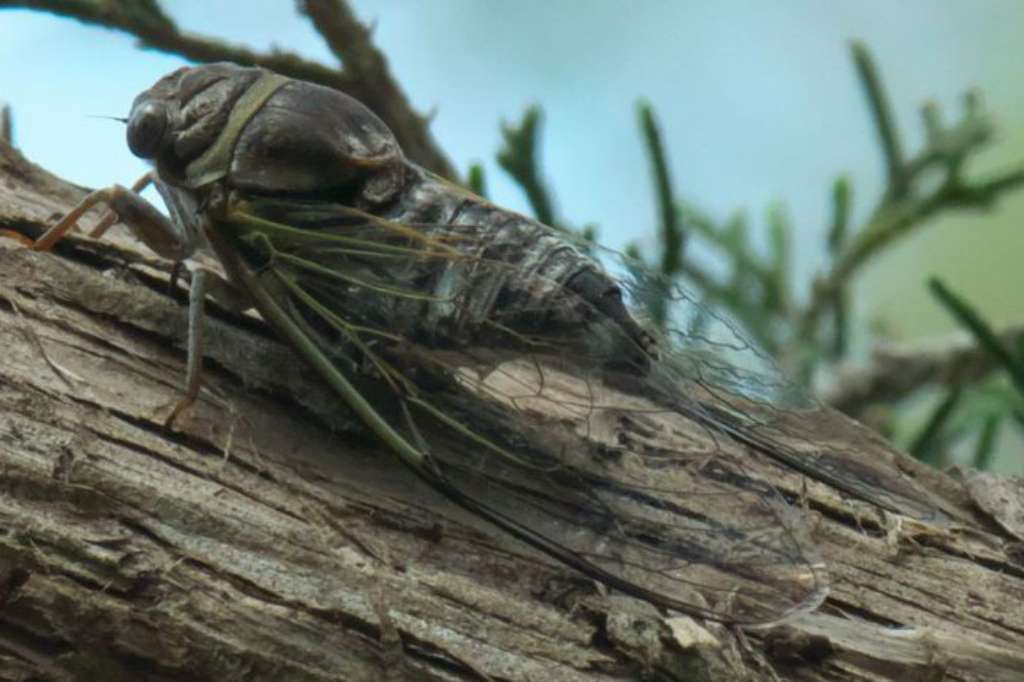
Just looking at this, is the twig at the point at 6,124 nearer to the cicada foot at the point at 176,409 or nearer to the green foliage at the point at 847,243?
the cicada foot at the point at 176,409

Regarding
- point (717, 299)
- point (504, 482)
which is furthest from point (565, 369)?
point (717, 299)

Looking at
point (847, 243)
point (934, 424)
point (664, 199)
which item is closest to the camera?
point (934, 424)

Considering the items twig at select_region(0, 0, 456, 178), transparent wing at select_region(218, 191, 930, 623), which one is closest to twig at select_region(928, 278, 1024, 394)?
transparent wing at select_region(218, 191, 930, 623)

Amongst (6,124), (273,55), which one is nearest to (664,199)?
(273,55)

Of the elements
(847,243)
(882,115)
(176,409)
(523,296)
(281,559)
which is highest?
(882,115)

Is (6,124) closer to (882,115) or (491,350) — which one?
(491,350)

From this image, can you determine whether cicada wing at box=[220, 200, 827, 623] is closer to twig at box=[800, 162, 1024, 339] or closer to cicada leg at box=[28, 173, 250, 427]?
cicada leg at box=[28, 173, 250, 427]

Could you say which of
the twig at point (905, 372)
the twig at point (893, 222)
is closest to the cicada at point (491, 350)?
the twig at point (905, 372)
